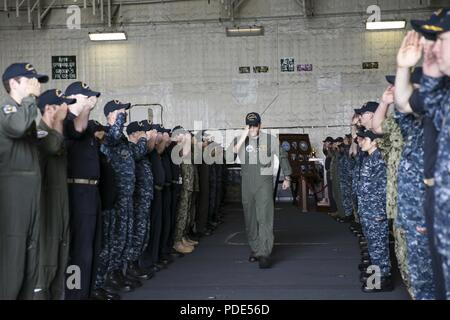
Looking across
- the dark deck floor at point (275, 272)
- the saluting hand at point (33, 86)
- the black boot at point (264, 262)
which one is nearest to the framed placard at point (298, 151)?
the dark deck floor at point (275, 272)

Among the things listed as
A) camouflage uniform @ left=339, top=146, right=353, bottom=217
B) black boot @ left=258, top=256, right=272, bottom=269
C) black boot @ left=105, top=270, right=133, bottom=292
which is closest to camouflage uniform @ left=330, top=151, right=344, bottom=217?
camouflage uniform @ left=339, top=146, right=353, bottom=217

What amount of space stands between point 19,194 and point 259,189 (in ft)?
11.1

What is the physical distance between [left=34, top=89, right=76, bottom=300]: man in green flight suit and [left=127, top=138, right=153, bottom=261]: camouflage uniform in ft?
5.41

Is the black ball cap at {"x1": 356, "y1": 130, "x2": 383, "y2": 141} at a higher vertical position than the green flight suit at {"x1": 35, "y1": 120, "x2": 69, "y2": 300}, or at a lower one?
higher

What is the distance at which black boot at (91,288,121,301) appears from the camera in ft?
15.0

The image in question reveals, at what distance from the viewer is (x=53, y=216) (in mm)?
3758

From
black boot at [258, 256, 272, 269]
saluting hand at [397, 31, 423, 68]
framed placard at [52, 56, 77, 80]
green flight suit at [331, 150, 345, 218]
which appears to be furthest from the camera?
framed placard at [52, 56, 77, 80]

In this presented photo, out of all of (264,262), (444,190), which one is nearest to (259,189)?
(264,262)

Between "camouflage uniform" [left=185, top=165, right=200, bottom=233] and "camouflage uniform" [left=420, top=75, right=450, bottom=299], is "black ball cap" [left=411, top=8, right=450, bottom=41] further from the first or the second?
"camouflage uniform" [left=185, top=165, right=200, bottom=233]

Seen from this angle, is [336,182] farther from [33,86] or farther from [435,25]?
[435,25]

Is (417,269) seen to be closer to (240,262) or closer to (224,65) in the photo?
(240,262)

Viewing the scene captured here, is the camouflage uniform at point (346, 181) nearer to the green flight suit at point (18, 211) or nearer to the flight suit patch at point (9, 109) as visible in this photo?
the green flight suit at point (18, 211)

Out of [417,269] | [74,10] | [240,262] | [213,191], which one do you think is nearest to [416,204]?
[417,269]
